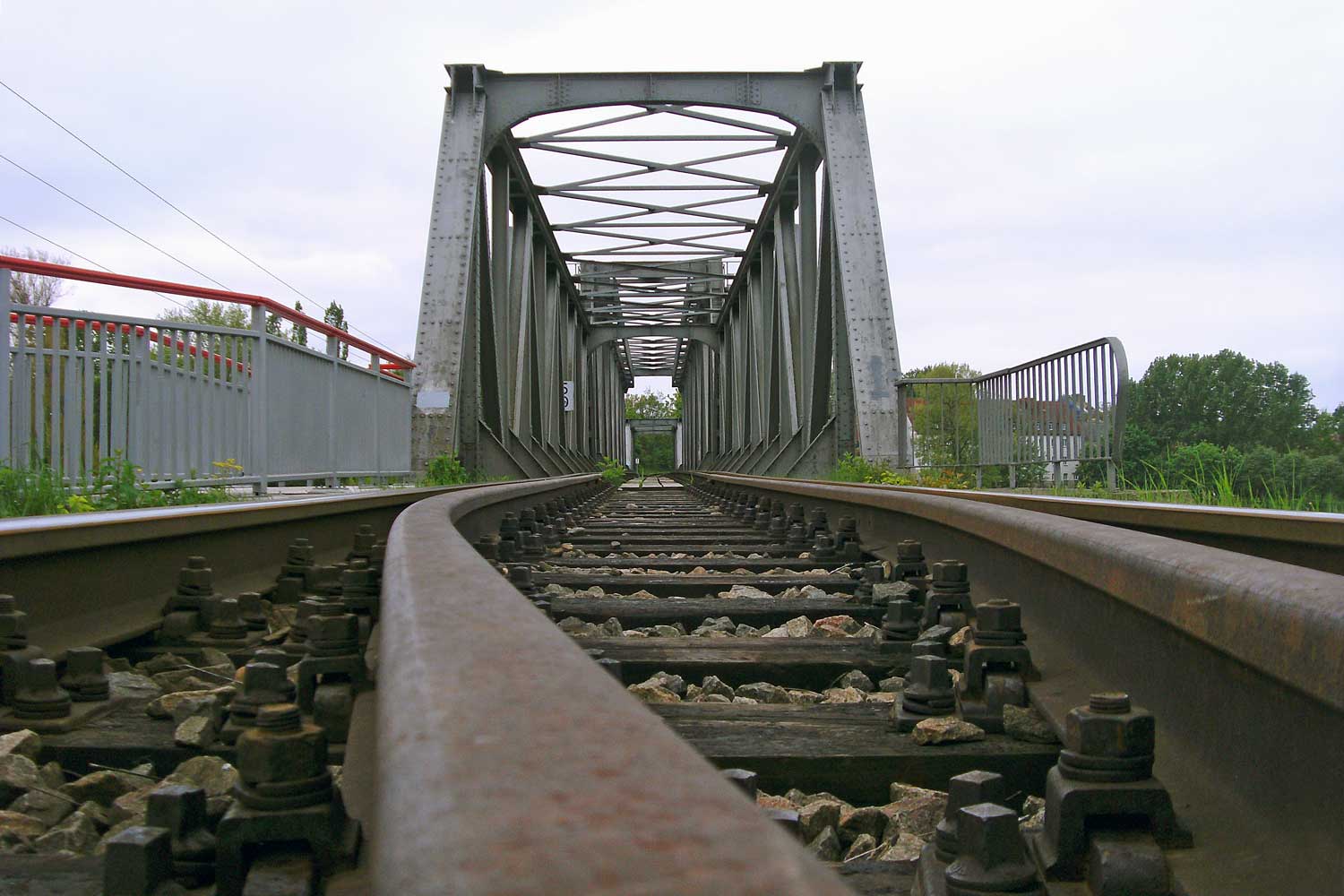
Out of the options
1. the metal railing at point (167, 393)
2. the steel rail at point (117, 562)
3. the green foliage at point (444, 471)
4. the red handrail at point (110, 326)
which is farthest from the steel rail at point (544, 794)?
the green foliage at point (444, 471)

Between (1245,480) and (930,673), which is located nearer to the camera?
(930,673)

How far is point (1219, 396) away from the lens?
191 feet

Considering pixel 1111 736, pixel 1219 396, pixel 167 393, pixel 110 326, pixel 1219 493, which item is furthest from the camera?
pixel 1219 396

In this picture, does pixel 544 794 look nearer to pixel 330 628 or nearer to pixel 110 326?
pixel 330 628

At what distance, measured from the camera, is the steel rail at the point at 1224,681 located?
115 centimetres

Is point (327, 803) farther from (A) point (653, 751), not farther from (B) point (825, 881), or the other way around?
(B) point (825, 881)

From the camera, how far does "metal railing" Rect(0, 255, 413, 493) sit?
18.6ft

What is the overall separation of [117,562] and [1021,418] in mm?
7914

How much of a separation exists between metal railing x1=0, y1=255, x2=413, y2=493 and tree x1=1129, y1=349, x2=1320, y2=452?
5293cm

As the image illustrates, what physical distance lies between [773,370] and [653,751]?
64.2ft

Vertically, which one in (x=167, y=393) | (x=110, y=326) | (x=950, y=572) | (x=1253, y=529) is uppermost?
(x=110, y=326)

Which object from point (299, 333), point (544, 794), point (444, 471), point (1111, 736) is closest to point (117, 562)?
point (1111, 736)

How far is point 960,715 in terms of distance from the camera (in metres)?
2.06

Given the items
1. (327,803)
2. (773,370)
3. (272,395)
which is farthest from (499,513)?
(773,370)
